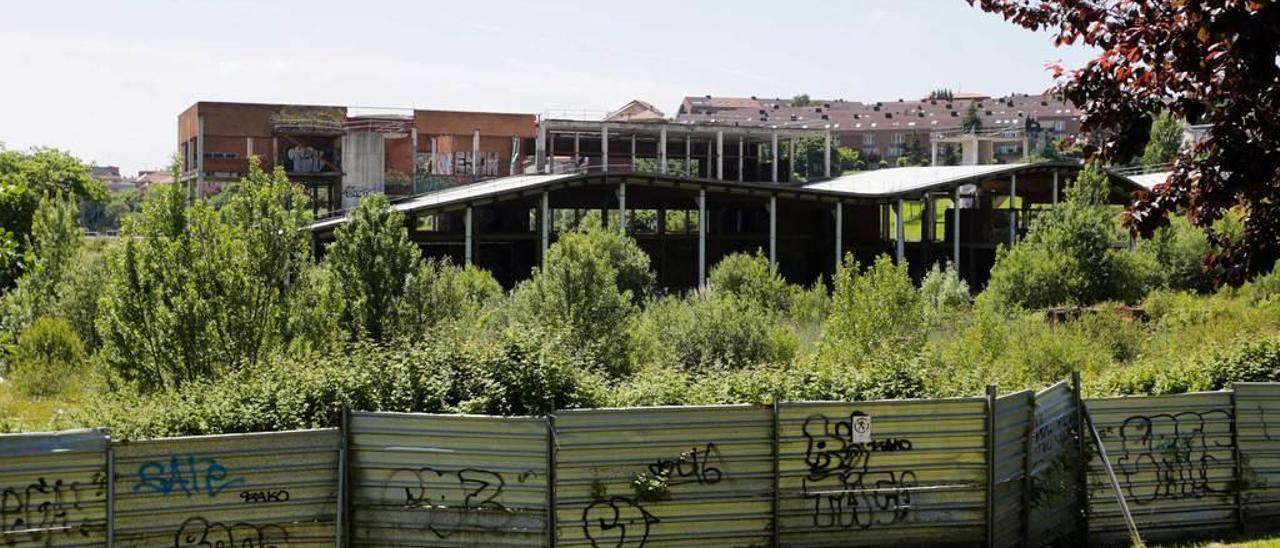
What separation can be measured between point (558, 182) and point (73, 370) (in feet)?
85.1

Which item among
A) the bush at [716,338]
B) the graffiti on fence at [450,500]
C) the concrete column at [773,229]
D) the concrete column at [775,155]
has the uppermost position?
the concrete column at [775,155]

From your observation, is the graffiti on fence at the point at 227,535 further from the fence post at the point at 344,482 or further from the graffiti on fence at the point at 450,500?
the graffiti on fence at the point at 450,500

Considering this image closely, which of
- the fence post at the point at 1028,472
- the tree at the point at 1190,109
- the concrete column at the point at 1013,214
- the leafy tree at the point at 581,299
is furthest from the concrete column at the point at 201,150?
the tree at the point at 1190,109

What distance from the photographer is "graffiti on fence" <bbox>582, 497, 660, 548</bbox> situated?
40.6ft

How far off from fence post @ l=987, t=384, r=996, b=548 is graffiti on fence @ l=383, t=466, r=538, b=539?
181 inches

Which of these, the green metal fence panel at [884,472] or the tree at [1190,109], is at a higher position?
the tree at [1190,109]

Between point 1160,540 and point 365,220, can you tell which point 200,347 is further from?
point 1160,540

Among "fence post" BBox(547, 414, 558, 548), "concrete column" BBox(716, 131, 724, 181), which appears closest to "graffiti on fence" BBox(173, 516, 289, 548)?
"fence post" BBox(547, 414, 558, 548)

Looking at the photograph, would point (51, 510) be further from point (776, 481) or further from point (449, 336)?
point (776, 481)

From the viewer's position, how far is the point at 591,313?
112 ft

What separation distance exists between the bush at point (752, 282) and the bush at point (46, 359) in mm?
20551

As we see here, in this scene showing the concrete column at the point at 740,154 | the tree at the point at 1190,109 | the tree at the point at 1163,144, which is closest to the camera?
the tree at the point at 1190,109

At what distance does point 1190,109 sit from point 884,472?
5530mm

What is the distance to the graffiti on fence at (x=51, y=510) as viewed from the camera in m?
11.4
